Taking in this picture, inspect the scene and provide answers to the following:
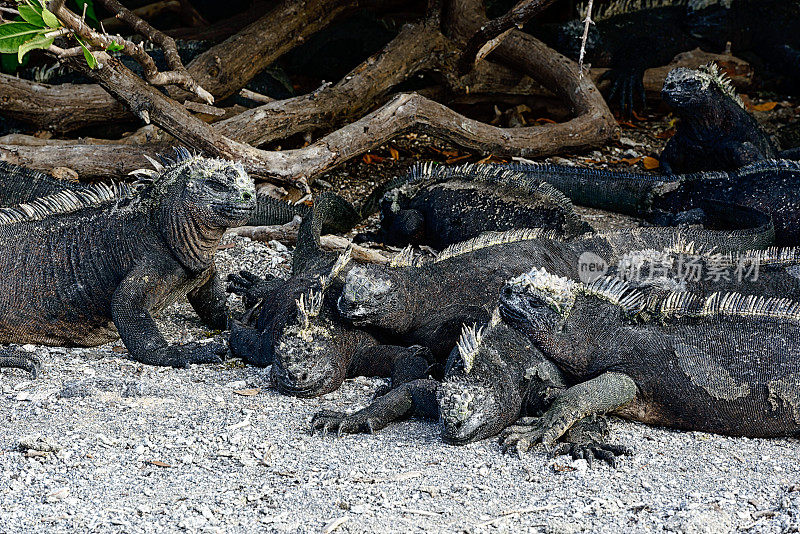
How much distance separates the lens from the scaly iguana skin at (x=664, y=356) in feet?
11.8

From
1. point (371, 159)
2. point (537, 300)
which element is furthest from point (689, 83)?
point (537, 300)

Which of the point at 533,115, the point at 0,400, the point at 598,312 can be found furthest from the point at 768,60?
the point at 0,400

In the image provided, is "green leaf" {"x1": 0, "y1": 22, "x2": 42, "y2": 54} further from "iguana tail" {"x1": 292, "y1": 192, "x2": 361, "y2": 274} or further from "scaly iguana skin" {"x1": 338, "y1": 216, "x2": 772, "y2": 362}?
"iguana tail" {"x1": 292, "y1": 192, "x2": 361, "y2": 274}

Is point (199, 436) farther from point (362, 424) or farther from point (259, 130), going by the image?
point (259, 130)

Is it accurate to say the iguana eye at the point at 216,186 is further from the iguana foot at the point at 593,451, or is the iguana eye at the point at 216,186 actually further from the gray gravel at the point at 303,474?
the iguana foot at the point at 593,451

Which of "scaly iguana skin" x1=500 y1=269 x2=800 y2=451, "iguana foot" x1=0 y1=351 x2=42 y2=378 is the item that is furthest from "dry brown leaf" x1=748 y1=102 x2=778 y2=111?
"iguana foot" x1=0 y1=351 x2=42 y2=378

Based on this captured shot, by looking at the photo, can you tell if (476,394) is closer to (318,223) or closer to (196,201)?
(196,201)

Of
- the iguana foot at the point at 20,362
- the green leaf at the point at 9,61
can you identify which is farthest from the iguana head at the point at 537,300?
the green leaf at the point at 9,61

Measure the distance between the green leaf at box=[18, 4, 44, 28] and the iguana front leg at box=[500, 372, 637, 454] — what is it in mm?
2718

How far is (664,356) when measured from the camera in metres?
3.75

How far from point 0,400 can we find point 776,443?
3.25 m

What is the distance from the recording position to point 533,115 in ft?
28.5

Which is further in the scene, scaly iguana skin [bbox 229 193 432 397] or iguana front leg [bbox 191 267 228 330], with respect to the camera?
iguana front leg [bbox 191 267 228 330]

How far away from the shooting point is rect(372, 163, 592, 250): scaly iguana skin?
5.72 m
